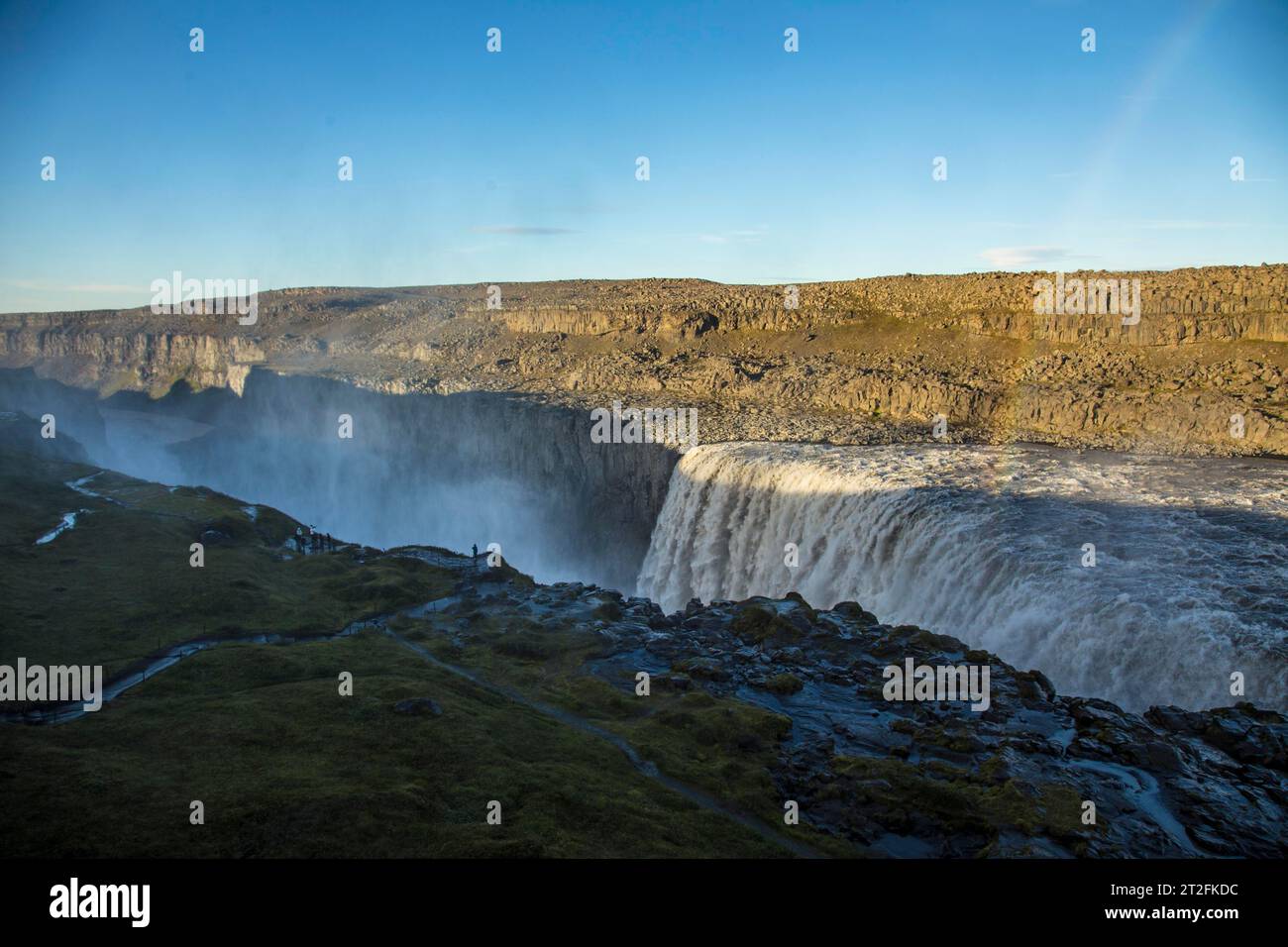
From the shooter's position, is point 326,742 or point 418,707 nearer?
point 326,742

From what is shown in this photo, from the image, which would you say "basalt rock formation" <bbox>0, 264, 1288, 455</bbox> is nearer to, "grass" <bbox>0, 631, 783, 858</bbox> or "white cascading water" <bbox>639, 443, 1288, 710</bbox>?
"white cascading water" <bbox>639, 443, 1288, 710</bbox>

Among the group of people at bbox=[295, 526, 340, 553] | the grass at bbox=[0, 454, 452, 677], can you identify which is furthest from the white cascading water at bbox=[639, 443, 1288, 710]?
the group of people at bbox=[295, 526, 340, 553]

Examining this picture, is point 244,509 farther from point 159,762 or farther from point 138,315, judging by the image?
point 138,315

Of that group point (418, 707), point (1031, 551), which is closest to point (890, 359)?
point (1031, 551)

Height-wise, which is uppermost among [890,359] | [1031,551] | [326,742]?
[890,359]

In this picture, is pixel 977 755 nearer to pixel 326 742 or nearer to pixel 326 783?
pixel 326 783
